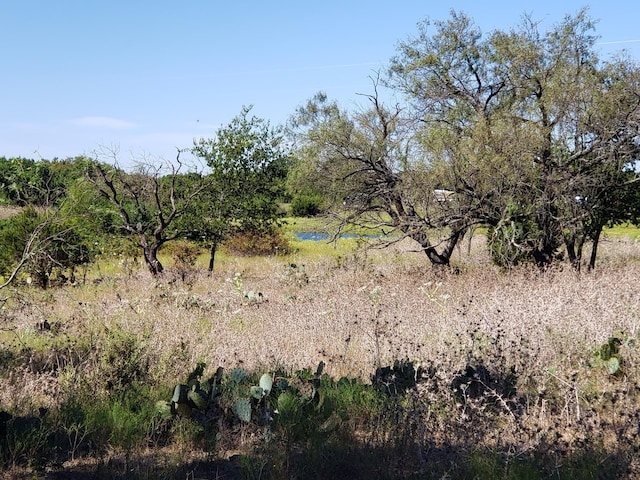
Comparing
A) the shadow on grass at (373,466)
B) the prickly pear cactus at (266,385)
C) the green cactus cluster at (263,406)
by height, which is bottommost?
the shadow on grass at (373,466)

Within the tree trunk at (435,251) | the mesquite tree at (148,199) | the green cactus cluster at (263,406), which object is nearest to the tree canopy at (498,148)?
the tree trunk at (435,251)

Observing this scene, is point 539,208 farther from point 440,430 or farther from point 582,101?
point 440,430

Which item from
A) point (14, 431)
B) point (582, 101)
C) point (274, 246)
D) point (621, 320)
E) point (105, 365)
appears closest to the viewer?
point (14, 431)

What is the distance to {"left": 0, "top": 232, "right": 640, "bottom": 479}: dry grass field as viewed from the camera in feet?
12.7

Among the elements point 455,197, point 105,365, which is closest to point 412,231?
point 455,197

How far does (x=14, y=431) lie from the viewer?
4.04 meters

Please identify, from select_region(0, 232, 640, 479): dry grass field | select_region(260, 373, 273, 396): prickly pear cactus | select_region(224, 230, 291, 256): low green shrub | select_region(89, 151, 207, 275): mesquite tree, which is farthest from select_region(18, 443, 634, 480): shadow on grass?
select_region(224, 230, 291, 256): low green shrub

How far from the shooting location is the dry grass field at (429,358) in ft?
12.7

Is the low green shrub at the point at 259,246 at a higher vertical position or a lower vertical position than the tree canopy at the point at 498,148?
lower

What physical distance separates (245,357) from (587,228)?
10075mm

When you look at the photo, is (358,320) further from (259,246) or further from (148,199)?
(259,246)

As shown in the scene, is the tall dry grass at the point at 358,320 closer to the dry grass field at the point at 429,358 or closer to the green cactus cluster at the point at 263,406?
the dry grass field at the point at 429,358

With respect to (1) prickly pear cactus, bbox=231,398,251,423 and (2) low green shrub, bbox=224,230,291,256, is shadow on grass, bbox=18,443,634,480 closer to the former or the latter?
(1) prickly pear cactus, bbox=231,398,251,423

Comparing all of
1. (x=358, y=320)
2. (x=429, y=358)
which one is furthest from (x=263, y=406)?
(x=358, y=320)
